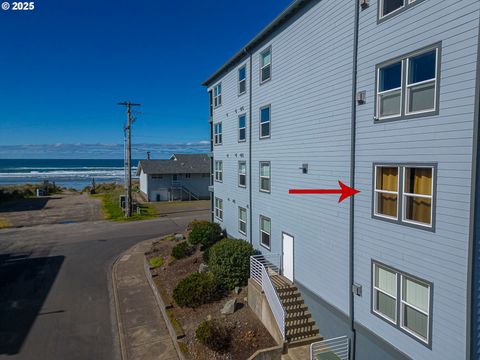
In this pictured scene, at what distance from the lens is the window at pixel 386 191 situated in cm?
901

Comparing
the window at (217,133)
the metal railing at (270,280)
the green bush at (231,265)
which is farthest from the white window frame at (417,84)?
the window at (217,133)

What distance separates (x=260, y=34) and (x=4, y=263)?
22.6 m

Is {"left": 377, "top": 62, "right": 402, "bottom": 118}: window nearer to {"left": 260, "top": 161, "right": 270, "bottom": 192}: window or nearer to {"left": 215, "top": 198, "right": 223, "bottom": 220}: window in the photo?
{"left": 260, "top": 161, "right": 270, "bottom": 192}: window

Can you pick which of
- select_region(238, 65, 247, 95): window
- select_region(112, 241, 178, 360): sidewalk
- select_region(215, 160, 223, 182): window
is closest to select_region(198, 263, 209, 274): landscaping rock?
select_region(112, 241, 178, 360): sidewalk

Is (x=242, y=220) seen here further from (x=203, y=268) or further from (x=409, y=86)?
(x=409, y=86)

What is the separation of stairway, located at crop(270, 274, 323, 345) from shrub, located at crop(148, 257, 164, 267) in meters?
9.55

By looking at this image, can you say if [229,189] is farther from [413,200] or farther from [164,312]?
[413,200]

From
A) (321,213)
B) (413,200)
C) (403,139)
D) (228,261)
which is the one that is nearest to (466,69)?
(403,139)

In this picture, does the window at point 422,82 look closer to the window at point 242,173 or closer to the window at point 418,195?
the window at point 418,195

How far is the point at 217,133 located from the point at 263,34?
9.47 metres

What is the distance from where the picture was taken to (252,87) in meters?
18.0

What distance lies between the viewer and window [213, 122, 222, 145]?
23.7 metres

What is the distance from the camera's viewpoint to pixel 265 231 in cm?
1725

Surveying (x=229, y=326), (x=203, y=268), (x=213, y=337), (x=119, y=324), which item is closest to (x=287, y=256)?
(x=229, y=326)
